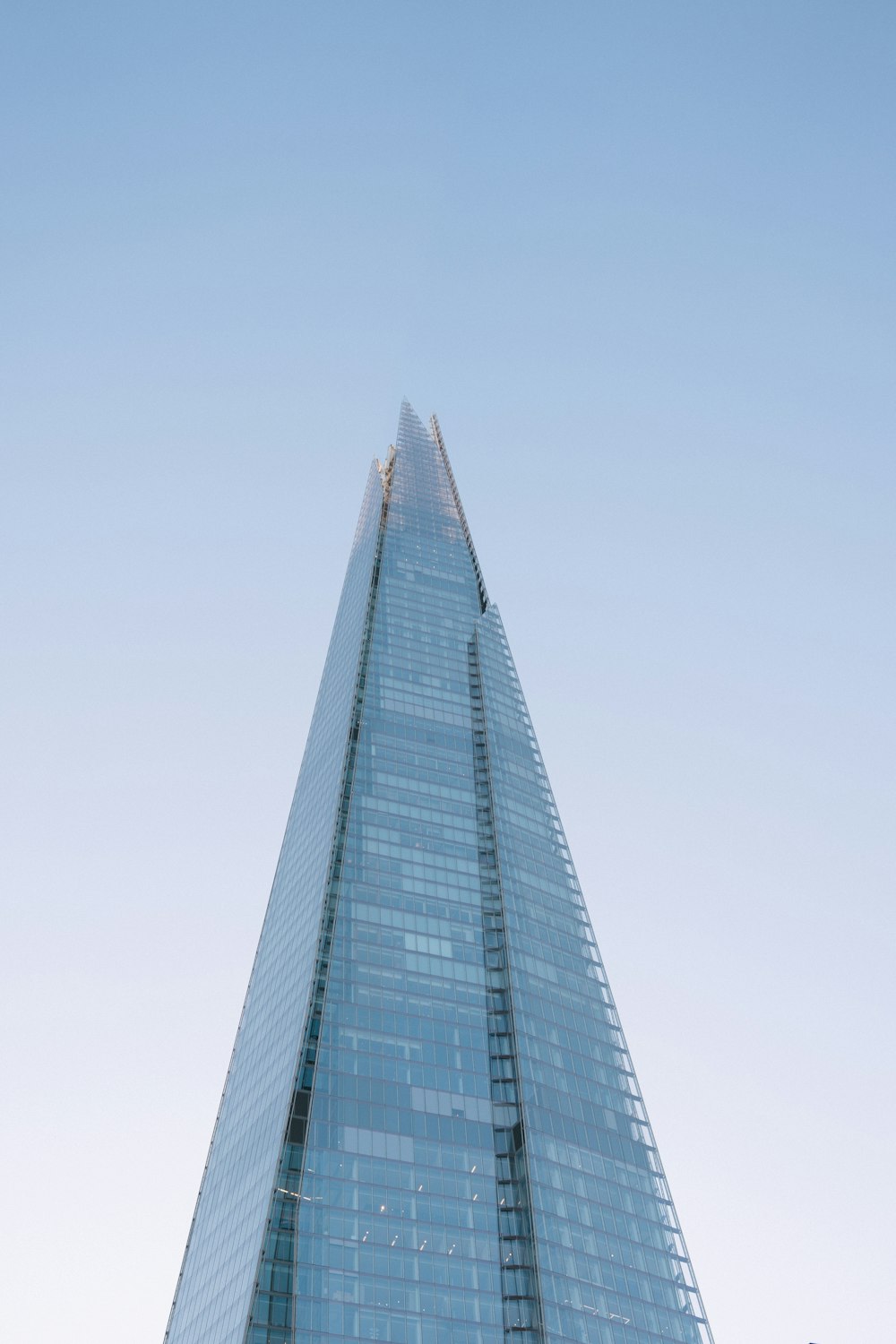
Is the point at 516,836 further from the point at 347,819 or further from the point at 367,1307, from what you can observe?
the point at 367,1307

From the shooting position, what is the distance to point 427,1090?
344ft

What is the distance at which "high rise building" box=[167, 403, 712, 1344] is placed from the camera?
91.5 m

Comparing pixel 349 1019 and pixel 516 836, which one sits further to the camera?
pixel 516 836

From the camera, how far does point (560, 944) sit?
130 metres

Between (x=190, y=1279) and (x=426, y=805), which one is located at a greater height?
(x=426, y=805)

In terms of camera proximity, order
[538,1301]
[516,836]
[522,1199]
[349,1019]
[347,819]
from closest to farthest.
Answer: [538,1301] → [522,1199] → [349,1019] → [347,819] → [516,836]

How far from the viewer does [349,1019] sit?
107m

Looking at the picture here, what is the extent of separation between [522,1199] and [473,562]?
351 ft

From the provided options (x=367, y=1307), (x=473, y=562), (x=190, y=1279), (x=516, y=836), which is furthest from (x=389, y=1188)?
(x=473, y=562)

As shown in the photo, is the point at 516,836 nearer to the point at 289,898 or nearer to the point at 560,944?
the point at 560,944

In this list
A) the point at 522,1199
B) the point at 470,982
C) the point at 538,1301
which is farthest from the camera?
the point at 470,982

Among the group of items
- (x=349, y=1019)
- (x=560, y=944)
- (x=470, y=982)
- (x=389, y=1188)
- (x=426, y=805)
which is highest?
(x=426, y=805)

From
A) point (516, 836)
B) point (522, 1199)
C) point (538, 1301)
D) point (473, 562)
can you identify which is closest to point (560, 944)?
point (516, 836)

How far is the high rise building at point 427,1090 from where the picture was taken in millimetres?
91500
